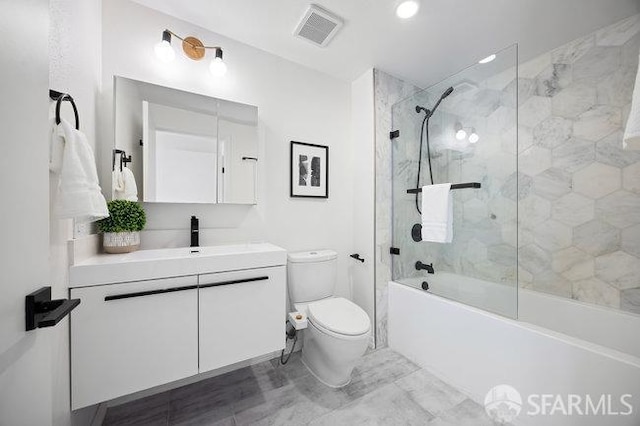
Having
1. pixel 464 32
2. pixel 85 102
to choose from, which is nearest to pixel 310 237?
pixel 85 102

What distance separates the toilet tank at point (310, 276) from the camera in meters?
1.81

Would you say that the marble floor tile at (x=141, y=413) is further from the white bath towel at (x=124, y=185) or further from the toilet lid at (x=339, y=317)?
the white bath towel at (x=124, y=185)

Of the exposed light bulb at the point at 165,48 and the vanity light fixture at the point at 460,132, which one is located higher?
the exposed light bulb at the point at 165,48

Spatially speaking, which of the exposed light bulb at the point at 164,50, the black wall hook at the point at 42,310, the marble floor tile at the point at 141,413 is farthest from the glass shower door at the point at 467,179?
the black wall hook at the point at 42,310

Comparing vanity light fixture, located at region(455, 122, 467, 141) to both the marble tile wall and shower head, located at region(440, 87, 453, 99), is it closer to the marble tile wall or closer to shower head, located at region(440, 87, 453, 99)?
shower head, located at region(440, 87, 453, 99)

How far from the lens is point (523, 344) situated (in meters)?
1.30

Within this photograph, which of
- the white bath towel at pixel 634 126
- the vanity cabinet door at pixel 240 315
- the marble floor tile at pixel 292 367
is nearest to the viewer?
the white bath towel at pixel 634 126

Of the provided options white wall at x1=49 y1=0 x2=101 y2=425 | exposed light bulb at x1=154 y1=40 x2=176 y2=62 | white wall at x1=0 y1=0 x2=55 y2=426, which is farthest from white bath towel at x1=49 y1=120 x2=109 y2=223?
exposed light bulb at x1=154 y1=40 x2=176 y2=62

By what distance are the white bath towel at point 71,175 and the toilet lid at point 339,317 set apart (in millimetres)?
1276

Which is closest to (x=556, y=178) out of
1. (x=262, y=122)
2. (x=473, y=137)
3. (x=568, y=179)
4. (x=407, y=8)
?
(x=568, y=179)

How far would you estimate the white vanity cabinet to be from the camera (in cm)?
103

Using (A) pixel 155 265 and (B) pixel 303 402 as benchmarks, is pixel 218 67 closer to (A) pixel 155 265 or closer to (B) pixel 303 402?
(A) pixel 155 265

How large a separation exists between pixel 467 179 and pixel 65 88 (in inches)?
89.0

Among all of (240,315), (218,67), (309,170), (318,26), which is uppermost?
(318,26)
